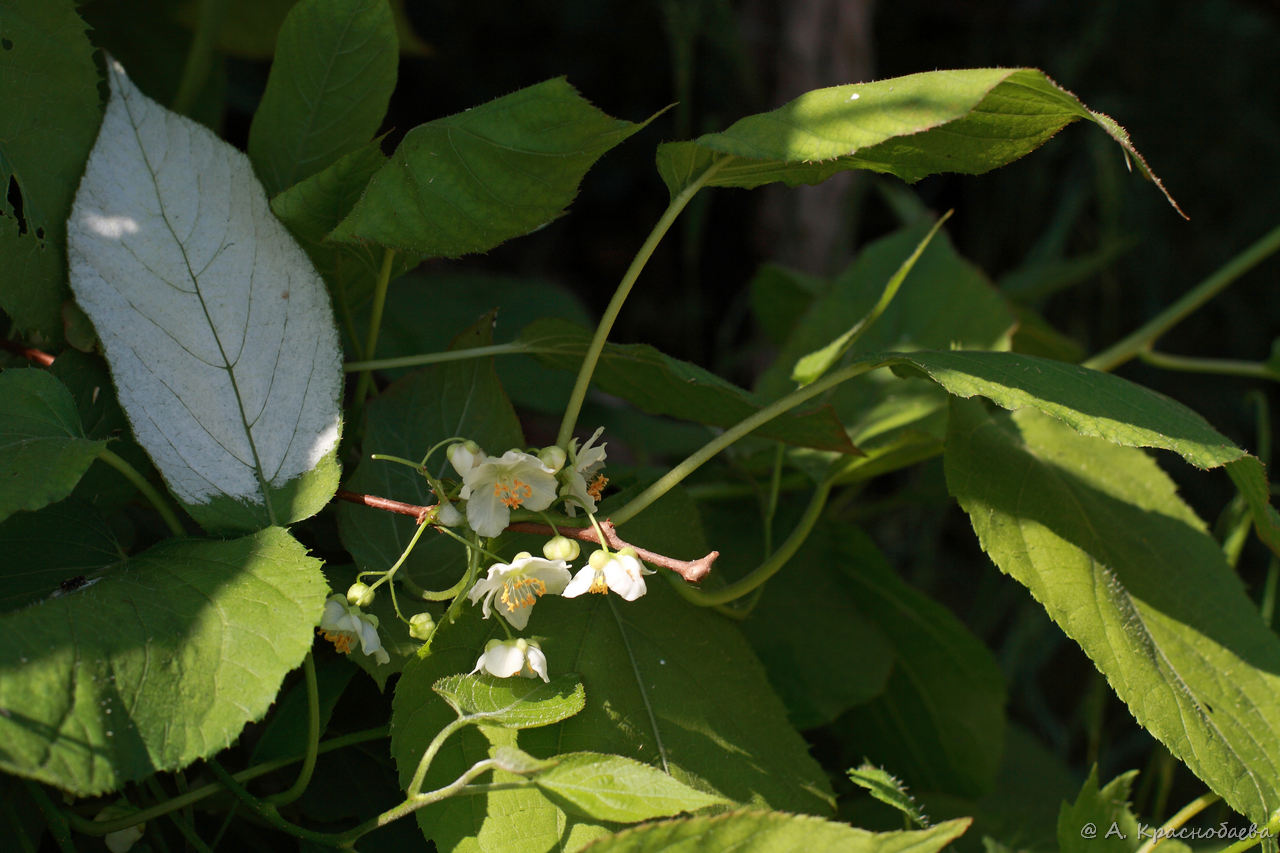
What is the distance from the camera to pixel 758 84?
150cm

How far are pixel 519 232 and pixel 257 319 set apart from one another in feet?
0.49

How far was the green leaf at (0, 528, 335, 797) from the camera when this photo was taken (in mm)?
346

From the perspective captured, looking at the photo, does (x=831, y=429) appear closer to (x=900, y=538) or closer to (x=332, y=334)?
(x=332, y=334)

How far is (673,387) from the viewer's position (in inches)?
22.3

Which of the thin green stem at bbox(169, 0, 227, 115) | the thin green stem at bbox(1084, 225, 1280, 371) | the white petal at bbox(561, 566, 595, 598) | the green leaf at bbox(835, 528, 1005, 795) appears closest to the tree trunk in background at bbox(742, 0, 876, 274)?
the thin green stem at bbox(1084, 225, 1280, 371)

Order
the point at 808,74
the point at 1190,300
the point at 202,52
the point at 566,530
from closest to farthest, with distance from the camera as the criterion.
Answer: the point at 566,530 < the point at 202,52 < the point at 1190,300 < the point at 808,74

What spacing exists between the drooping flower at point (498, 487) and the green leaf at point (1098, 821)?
33 centimetres

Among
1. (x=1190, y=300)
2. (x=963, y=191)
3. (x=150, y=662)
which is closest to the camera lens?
(x=150, y=662)

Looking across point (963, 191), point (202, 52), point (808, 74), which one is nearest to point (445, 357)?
point (202, 52)

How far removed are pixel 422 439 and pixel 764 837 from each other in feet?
0.94

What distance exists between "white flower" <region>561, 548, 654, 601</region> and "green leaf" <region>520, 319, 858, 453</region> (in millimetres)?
130

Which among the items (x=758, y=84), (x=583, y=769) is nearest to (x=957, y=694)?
(x=583, y=769)

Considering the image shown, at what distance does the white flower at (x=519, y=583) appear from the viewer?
45 centimetres

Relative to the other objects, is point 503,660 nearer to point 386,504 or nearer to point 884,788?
point 386,504
